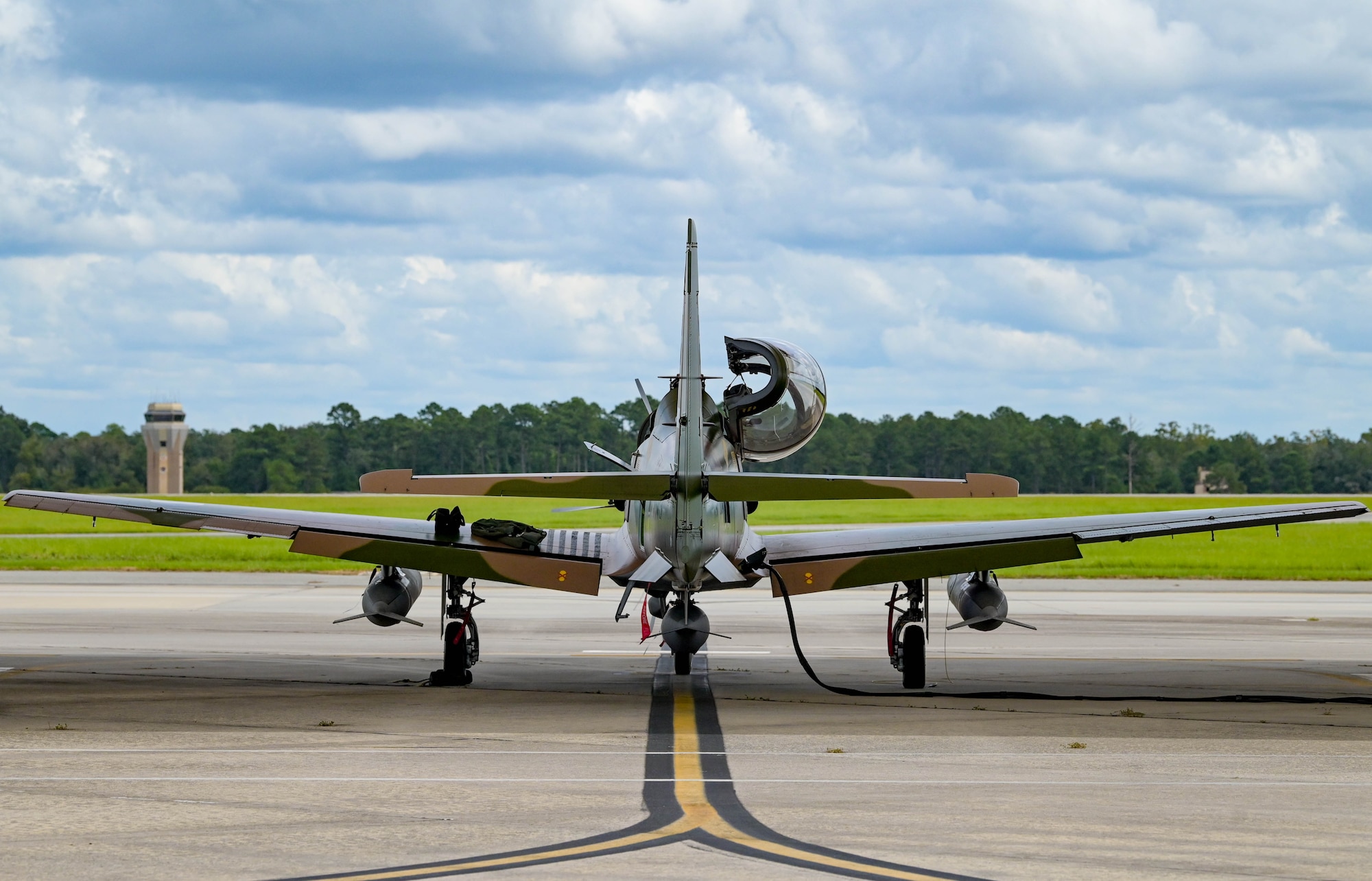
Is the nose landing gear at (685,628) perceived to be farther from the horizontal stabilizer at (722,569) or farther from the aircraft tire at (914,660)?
the aircraft tire at (914,660)

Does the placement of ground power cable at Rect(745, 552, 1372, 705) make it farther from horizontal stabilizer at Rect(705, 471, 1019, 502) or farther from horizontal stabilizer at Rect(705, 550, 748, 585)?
horizontal stabilizer at Rect(705, 471, 1019, 502)

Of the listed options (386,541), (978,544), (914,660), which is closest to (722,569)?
(914,660)

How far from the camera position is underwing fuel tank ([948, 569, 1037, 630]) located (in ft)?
59.4

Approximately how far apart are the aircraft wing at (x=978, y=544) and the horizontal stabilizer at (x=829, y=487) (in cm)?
205

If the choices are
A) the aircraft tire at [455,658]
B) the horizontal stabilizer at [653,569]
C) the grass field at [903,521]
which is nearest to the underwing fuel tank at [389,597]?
the aircraft tire at [455,658]

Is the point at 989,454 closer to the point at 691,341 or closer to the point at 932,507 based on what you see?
the point at 932,507

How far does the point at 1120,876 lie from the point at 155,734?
9179 mm

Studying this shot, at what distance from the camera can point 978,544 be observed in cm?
1664

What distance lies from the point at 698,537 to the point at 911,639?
3377 millimetres

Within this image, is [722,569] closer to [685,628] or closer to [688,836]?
[685,628]

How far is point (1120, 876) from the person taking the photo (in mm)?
8047

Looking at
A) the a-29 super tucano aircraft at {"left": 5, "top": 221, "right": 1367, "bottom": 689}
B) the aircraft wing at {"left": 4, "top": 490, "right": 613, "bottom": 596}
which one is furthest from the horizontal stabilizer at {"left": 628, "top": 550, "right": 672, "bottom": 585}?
the aircraft wing at {"left": 4, "top": 490, "right": 613, "bottom": 596}

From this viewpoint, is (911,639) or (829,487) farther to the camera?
(911,639)

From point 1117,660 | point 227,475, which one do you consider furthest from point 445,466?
point 1117,660
